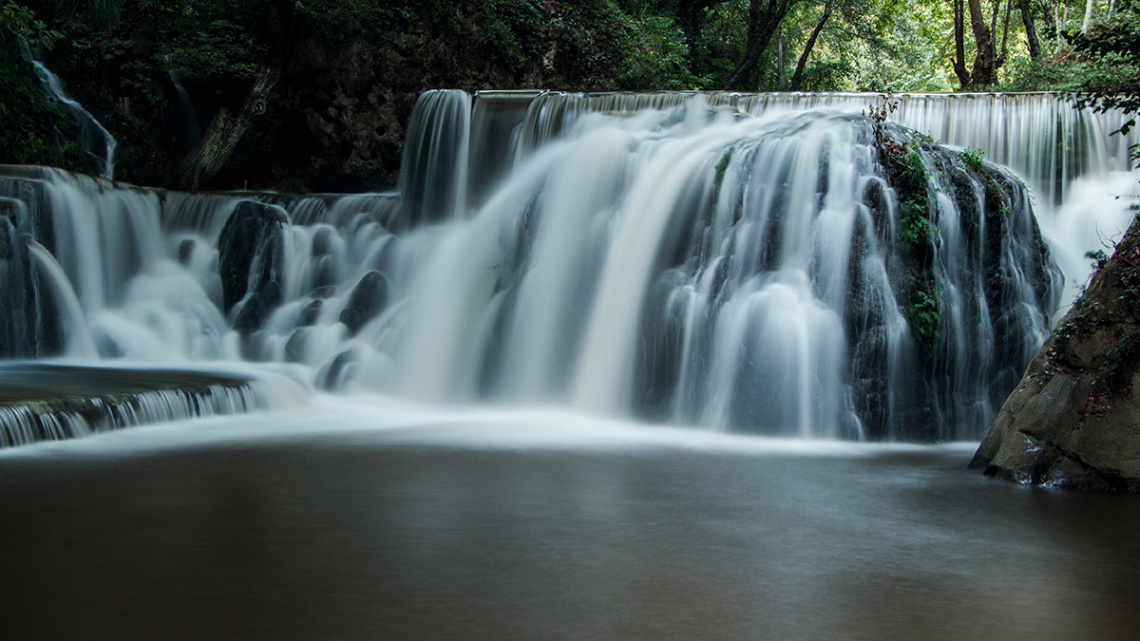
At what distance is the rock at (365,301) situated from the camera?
42.1ft

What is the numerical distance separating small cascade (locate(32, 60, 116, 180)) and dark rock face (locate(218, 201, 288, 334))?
430 cm

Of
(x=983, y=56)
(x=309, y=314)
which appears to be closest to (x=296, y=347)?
(x=309, y=314)

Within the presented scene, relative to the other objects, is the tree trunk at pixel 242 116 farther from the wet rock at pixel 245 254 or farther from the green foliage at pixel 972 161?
the green foliage at pixel 972 161

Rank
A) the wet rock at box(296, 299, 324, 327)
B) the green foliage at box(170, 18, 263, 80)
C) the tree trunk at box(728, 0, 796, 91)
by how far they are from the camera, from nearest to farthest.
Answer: the wet rock at box(296, 299, 324, 327), the green foliage at box(170, 18, 263, 80), the tree trunk at box(728, 0, 796, 91)

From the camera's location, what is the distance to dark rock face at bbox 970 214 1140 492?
670 centimetres

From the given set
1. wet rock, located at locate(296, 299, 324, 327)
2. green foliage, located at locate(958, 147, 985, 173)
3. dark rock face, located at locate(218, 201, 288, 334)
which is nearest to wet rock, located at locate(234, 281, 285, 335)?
dark rock face, located at locate(218, 201, 288, 334)

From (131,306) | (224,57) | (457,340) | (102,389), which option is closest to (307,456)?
(102,389)

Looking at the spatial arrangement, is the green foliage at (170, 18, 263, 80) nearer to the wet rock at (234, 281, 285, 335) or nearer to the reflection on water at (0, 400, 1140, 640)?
the wet rock at (234, 281, 285, 335)

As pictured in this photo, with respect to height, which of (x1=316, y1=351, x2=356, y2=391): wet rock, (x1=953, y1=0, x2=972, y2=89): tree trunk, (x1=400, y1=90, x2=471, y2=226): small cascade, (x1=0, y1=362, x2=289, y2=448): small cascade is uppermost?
(x1=953, y1=0, x2=972, y2=89): tree trunk

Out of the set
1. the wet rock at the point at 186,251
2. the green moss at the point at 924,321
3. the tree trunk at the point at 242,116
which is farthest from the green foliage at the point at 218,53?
the green moss at the point at 924,321

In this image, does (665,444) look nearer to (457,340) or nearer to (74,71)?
(457,340)

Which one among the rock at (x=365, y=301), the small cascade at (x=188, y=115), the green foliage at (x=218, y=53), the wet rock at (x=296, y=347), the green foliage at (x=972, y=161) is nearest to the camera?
the green foliage at (x=972, y=161)

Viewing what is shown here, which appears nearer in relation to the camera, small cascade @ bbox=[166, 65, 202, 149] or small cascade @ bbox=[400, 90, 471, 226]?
small cascade @ bbox=[400, 90, 471, 226]

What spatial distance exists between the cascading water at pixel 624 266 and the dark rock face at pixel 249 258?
0.11 ft
